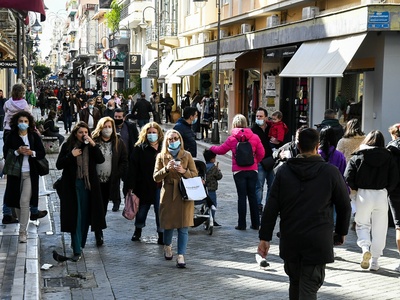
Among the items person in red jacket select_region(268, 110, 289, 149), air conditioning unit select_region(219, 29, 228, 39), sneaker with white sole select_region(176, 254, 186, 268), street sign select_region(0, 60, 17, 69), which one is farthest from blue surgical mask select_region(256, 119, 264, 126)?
air conditioning unit select_region(219, 29, 228, 39)

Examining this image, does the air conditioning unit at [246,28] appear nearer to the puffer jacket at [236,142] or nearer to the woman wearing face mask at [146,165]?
the puffer jacket at [236,142]

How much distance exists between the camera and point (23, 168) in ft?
32.4

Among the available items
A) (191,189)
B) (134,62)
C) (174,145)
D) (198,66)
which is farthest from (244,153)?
(134,62)

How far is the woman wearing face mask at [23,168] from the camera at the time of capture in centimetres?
982

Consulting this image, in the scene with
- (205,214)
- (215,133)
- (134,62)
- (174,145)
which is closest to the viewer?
(174,145)

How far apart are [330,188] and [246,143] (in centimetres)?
546

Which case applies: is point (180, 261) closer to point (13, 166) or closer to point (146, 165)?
point (146, 165)

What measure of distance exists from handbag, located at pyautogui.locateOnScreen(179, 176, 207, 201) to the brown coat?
71 millimetres

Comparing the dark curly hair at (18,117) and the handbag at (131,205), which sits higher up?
the dark curly hair at (18,117)

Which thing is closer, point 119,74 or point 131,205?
point 131,205

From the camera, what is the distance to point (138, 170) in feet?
33.5

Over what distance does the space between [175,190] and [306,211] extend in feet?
10.8

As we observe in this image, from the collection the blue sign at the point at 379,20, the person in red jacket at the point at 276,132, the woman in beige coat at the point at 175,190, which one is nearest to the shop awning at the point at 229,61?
the blue sign at the point at 379,20

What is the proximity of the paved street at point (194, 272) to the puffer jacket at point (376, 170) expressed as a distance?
3.36ft
